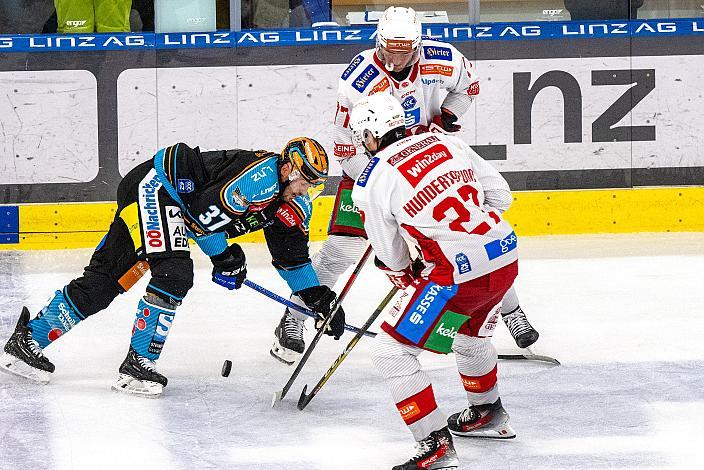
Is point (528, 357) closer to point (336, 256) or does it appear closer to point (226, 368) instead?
point (336, 256)

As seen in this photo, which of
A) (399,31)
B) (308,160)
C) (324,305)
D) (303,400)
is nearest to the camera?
(308,160)

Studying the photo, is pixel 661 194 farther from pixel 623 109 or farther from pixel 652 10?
pixel 652 10

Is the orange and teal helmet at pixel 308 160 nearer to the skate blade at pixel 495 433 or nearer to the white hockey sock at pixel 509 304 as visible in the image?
the skate blade at pixel 495 433

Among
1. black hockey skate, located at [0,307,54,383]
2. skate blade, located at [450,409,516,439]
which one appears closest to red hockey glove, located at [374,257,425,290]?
skate blade, located at [450,409,516,439]

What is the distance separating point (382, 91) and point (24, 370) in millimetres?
1607

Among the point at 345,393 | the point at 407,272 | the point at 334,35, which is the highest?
the point at 334,35

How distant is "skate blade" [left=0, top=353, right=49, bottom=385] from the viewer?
418 cm

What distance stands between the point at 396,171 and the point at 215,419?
3.56 ft

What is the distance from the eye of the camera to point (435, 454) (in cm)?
320

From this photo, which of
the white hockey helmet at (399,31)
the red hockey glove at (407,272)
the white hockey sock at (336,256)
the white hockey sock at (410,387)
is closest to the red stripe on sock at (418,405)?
the white hockey sock at (410,387)

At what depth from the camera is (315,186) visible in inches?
156

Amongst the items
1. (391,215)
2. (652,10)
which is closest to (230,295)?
(391,215)

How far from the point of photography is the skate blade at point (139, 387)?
13.2 feet

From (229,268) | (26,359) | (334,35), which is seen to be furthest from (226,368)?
(334,35)
